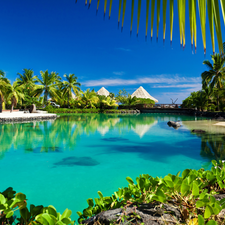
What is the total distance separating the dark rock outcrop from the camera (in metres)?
0.84

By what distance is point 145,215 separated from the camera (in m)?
0.88

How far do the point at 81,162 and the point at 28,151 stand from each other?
2434 mm

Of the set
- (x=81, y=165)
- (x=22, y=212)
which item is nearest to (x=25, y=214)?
(x=22, y=212)

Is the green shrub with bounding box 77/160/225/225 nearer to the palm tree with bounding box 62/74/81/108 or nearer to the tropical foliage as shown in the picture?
the tropical foliage

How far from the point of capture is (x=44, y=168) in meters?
4.67

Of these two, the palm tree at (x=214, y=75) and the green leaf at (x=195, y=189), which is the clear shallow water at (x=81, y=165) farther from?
the palm tree at (x=214, y=75)

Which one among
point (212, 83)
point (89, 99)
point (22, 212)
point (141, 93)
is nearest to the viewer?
point (22, 212)

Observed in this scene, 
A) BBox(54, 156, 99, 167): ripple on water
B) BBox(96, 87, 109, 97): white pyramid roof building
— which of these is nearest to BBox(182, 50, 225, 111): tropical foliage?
BBox(54, 156, 99, 167): ripple on water

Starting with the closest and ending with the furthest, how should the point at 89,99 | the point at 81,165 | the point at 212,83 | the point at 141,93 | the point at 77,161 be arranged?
1. the point at 81,165
2. the point at 77,161
3. the point at 212,83
4. the point at 89,99
5. the point at 141,93

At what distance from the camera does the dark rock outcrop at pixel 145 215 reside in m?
0.84

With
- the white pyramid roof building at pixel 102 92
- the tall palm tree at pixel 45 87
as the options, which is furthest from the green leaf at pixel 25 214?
the white pyramid roof building at pixel 102 92

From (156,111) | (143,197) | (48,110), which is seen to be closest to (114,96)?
(156,111)

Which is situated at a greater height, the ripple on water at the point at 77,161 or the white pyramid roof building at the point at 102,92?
the white pyramid roof building at the point at 102,92

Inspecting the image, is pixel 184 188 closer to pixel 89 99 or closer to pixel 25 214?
pixel 25 214
